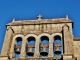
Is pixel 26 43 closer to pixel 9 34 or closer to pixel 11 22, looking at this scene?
pixel 9 34

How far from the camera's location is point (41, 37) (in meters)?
23.5

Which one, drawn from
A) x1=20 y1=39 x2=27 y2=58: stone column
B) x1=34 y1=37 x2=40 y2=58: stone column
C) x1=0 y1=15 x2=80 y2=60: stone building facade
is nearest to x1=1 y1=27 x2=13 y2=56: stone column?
x1=0 y1=15 x2=80 y2=60: stone building facade

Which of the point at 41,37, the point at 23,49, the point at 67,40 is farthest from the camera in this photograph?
the point at 41,37

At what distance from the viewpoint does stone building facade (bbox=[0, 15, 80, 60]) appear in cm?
2151

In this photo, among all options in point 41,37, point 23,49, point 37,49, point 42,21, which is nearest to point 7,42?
point 23,49

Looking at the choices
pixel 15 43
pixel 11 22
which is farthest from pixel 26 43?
pixel 11 22

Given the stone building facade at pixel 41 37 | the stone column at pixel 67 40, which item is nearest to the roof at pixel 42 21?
the stone building facade at pixel 41 37

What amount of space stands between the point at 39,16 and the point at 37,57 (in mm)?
5676

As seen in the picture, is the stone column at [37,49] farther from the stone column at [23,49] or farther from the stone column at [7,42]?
the stone column at [7,42]

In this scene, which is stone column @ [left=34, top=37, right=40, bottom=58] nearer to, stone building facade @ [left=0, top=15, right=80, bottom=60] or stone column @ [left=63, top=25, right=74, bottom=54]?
Result: stone building facade @ [left=0, top=15, right=80, bottom=60]

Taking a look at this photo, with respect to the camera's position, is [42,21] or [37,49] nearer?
[37,49]

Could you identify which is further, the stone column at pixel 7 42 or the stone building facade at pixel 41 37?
the stone column at pixel 7 42

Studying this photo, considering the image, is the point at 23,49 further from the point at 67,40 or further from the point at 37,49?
the point at 67,40

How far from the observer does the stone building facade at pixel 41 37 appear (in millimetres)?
21513
